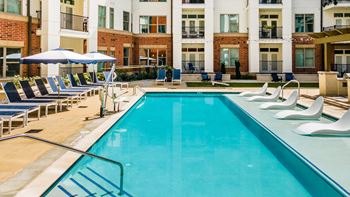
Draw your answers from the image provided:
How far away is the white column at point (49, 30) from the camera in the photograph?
22703mm

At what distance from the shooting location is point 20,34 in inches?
849

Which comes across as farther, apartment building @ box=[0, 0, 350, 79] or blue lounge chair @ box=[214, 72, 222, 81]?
apartment building @ box=[0, 0, 350, 79]

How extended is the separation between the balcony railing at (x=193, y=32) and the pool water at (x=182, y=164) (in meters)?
22.5

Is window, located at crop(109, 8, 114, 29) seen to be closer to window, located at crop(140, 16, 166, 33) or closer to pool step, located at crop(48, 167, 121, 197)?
window, located at crop(140, 16, 166, 33)

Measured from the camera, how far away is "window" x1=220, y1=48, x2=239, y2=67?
35156 millimetres

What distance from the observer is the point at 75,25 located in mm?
25938

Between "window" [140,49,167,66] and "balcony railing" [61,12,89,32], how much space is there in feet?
31.0

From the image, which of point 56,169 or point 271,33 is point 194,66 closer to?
point 271,33

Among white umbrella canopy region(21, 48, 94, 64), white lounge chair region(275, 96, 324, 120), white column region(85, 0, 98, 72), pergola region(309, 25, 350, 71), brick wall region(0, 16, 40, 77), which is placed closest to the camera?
white lounge chair region(275, 96, 324, 120)

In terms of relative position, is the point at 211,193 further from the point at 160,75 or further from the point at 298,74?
the point at 298,74

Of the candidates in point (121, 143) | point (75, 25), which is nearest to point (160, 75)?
point (75, 25)

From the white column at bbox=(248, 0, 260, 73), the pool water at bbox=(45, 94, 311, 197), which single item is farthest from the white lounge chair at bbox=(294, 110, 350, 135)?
the white column at bbox=(248, 0, 260, 73)

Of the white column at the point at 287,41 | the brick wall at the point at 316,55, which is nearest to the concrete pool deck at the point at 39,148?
the white column at the point at 287,41

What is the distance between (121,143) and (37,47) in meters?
16.0
